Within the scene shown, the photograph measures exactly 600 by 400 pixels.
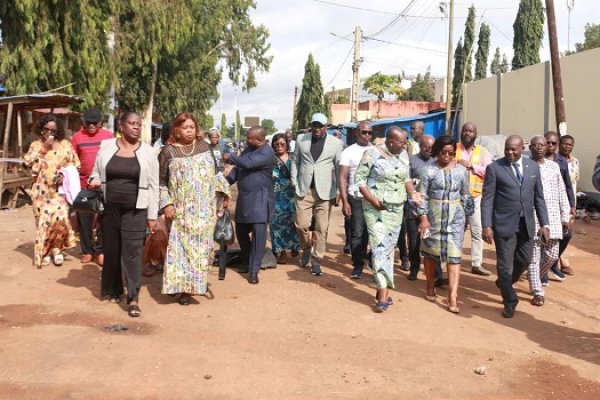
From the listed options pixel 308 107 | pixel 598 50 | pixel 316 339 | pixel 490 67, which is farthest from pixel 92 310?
pixel 308 107

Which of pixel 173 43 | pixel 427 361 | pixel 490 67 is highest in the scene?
pixel 490 67

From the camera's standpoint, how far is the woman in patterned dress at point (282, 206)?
813 cm

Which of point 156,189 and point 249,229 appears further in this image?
point 249,229

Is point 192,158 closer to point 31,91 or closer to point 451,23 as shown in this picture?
point 31,91

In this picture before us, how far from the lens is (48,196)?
7.27 meters

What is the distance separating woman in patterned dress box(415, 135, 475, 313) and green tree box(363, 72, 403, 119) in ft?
154

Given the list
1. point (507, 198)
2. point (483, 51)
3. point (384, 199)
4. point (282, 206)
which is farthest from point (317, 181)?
point (483, 51)

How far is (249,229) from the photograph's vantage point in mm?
7258

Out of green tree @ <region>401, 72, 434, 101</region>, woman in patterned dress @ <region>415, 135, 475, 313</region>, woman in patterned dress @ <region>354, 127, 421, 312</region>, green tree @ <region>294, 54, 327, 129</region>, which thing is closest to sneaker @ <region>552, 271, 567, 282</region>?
woman in patterned dress @ <region>415, 135, 475, 313</region>

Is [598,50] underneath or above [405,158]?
above

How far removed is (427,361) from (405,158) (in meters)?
2.31

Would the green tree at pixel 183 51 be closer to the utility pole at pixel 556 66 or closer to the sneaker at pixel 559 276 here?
the utility pole at pixel 556 66

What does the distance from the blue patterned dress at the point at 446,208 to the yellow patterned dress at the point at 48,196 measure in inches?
172

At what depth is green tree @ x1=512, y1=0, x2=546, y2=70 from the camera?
41281 mm
